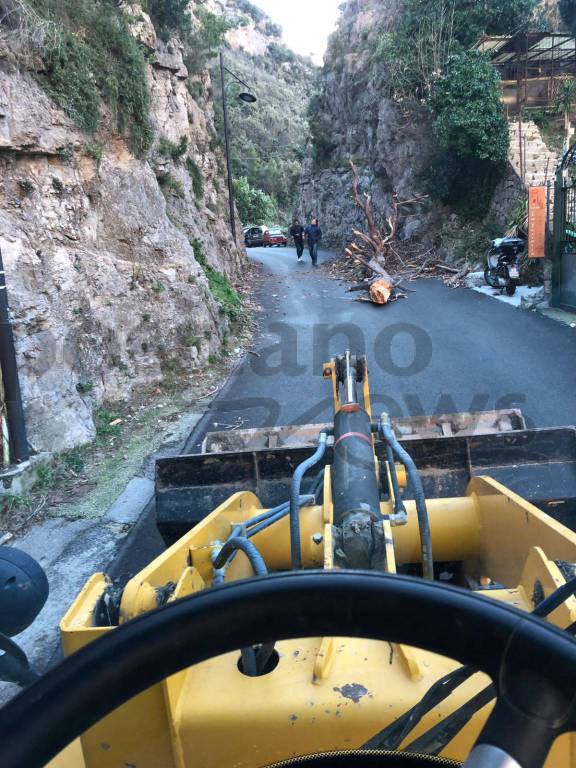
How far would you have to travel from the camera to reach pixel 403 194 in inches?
1077

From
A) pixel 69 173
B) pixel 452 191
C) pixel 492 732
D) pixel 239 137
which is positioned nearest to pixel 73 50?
pixel 69 173

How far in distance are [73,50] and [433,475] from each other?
335 inches

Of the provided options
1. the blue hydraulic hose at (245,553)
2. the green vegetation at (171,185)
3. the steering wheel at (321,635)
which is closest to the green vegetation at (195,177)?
the green vegetation at (171,185)

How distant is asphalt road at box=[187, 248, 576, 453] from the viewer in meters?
8.50

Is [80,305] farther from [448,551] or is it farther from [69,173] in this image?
[448,551]

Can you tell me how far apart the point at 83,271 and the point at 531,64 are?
24211mm

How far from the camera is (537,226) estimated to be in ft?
47.8

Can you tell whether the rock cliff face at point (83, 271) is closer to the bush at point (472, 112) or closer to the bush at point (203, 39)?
the bush at point (203, 39)

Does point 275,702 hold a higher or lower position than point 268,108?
lower

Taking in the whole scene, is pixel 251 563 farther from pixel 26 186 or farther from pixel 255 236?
pixel 255 236

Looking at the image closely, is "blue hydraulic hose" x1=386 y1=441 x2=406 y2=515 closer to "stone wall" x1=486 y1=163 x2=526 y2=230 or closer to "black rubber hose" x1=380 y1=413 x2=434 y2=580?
"black rubber hose" x1=380 y1=413 x2=434 y2=580

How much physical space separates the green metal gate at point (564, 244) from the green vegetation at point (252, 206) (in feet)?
112

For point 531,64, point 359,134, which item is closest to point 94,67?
point 531,64

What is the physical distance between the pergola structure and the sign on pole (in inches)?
465
